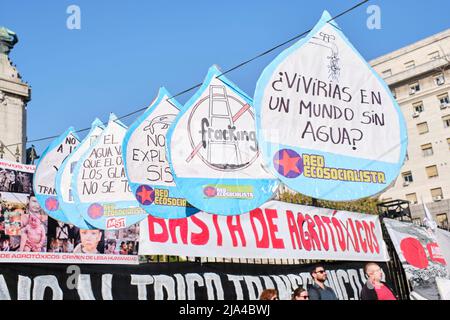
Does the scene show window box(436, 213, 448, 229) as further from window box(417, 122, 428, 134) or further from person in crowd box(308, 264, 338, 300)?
person in crowd box(308, 264, 338, 300)

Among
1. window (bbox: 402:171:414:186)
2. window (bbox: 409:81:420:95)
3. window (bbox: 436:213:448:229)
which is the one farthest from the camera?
window (bbox: 409:81:420:95)

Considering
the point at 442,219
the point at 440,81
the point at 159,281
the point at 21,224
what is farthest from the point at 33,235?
the point at 440,81

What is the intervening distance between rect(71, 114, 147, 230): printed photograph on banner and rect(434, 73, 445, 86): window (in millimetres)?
39735

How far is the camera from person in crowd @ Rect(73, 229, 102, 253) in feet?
61.4

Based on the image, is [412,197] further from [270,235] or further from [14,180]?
[270,235]

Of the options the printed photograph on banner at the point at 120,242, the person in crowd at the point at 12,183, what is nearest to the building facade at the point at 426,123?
the printed photograph on banner at the point at 120,242

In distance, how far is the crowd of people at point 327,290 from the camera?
6777mm

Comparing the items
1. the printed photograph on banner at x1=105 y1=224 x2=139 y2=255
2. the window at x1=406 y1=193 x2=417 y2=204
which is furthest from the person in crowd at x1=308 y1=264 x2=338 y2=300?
the window at x1=406 y1=193 x2=417 y2=204

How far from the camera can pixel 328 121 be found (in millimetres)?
5637

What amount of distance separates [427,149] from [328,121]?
41.2 m

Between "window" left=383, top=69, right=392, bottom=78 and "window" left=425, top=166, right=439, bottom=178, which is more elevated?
"window" left=383, top=69, right=392, bottom=78

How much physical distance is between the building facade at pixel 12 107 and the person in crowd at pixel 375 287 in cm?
2512
